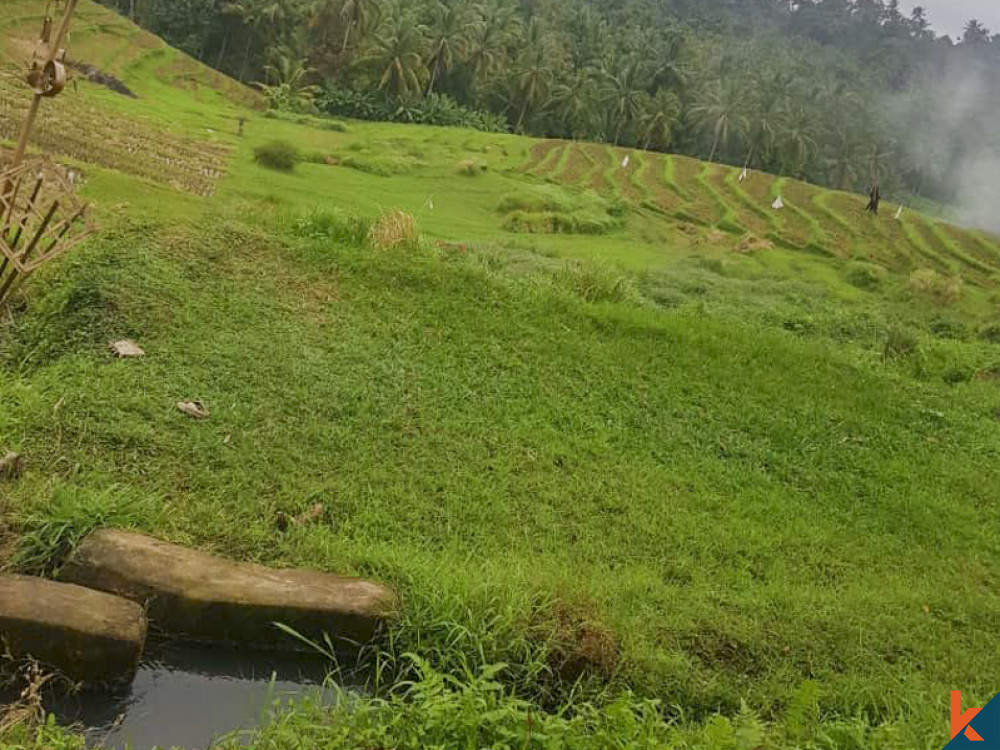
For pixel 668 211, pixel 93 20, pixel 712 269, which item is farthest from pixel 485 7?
pixel 712 269

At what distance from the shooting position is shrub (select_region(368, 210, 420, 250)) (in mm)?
7594

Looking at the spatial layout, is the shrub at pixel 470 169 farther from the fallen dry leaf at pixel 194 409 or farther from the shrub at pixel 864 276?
the fallen dry leaf at pixel 194 409

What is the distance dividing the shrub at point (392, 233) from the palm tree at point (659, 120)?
94.5 feet

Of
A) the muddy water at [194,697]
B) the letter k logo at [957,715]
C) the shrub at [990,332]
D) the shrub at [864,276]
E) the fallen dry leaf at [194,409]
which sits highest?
the shrub at [864,276]

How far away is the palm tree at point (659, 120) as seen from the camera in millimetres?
34594

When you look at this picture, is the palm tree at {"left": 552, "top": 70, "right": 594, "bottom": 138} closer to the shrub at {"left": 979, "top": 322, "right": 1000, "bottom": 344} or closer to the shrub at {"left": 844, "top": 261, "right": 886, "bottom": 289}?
the shrub at {"left": 844, "top": 261, "right": 886, "bottom": 289}

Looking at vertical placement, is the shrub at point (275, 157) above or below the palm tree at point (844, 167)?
below

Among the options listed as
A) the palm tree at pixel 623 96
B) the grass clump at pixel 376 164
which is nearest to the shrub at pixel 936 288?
the grass clump at pixel 376 164

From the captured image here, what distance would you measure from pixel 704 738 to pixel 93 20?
3282 centimetres

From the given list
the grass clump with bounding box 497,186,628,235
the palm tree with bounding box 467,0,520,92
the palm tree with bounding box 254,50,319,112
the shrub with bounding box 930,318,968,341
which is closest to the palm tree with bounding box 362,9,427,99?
the palm tree with bounding box 254,50,319,112

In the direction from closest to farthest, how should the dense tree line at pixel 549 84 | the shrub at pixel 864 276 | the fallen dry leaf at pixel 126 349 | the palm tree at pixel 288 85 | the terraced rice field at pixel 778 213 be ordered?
the fallen dry leaf at pixel 126 349, the shrub at pixel 864 276, the terraced rice field at pixel 778 213, the palm tree at pixel 288 85, the dense tree line at pixel 549 84

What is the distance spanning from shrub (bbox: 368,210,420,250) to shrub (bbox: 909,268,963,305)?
8.87 meters

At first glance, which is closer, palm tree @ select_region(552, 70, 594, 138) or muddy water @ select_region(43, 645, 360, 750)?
muddy water @ select_region(43, 645, 360, 750)

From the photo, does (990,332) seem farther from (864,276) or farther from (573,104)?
(573,104)
